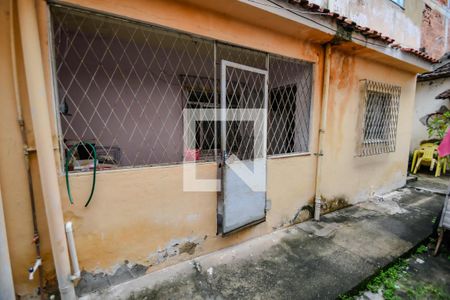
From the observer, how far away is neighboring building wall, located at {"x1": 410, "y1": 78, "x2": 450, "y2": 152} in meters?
7.41

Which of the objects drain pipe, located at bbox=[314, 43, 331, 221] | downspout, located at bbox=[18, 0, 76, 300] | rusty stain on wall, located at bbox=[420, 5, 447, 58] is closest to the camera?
downspout, located at bbox=[18, 0, 76, 300]

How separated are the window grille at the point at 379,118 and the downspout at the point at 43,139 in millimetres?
4735

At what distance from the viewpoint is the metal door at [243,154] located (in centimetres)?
260

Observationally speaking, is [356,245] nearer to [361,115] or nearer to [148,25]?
[361,115]

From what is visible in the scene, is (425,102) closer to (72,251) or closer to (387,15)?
(387,15)

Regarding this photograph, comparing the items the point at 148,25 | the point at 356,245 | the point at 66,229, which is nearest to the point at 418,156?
the point at 356,245

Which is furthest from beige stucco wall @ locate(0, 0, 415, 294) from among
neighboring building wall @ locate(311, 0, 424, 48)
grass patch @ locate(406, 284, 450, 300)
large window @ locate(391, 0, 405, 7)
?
large window @ locate(391, 0, 405, 7)

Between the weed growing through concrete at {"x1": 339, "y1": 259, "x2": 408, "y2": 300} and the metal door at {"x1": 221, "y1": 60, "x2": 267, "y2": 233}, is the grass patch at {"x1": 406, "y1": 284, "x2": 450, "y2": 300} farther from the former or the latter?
the metal door at {"x1": 221, "y1": 60, "x2": 267, "y2": 233}

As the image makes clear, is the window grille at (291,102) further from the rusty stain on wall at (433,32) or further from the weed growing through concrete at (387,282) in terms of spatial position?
the rusty stain on wall at (433,32)

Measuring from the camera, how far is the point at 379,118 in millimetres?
A: 4656

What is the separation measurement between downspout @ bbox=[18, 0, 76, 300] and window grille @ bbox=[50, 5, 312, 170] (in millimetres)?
1334

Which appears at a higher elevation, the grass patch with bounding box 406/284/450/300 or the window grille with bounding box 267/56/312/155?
the window grille with bounding box 267/56/312/155

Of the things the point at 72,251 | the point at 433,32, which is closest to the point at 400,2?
the point at 433,32

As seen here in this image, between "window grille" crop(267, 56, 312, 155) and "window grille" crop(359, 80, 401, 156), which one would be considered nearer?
"window grille" crop(267, 56, 312, 155)
